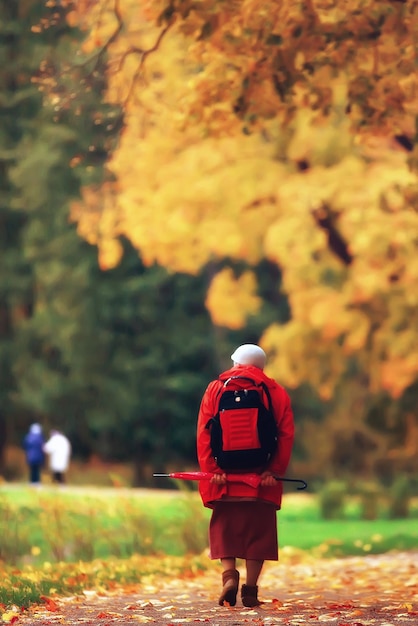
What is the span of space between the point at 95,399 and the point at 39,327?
2837mm

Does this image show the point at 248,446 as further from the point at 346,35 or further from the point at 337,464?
the point at 337,464

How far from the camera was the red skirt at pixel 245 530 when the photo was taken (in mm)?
8836

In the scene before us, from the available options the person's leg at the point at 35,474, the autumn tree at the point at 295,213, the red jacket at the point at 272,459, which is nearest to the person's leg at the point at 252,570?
the red jacket at the point at 272,459

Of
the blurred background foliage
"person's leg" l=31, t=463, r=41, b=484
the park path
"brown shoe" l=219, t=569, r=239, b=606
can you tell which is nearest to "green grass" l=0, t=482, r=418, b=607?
the park path

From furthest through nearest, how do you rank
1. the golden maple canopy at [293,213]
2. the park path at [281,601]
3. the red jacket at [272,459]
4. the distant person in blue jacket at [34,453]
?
the distant person in blue jacket at [34,453] < the golden maple canopy at [293,213] < the red jacket at [272,459] < the park path at [281,601]

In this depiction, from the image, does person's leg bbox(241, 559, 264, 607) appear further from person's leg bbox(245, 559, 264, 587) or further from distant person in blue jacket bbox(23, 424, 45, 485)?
distant person in blue jacket bbox(23, 424, 45, 485)

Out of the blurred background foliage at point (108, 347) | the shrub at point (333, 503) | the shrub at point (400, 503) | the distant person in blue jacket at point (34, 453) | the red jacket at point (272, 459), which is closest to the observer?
the red jacket at point (272, 459)

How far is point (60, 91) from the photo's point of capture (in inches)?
484

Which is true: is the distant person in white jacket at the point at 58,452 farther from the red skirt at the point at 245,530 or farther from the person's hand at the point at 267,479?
the person's hand at the point at 267,479

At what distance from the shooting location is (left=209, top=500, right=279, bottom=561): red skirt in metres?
8.84

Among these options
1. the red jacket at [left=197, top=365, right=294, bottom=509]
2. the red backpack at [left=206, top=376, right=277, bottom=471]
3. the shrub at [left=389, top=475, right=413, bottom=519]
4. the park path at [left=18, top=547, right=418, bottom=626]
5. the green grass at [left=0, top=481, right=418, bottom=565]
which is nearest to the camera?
the park path at [left=18, top=547, right=418, bottom=626]

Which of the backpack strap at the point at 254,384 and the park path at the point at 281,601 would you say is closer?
the park path at the point at 281,601

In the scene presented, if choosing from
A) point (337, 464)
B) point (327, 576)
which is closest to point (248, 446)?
point (327, 576)

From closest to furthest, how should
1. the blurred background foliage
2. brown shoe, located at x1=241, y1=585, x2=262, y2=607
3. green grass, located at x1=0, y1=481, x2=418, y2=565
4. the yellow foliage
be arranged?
brown shoe, located at x1=241, y1=585, x2=262, y2=607 → green grass, located at x1=0, y1=481, x2=418, y2=565 → the yellow foliage → the blurred background foliage
